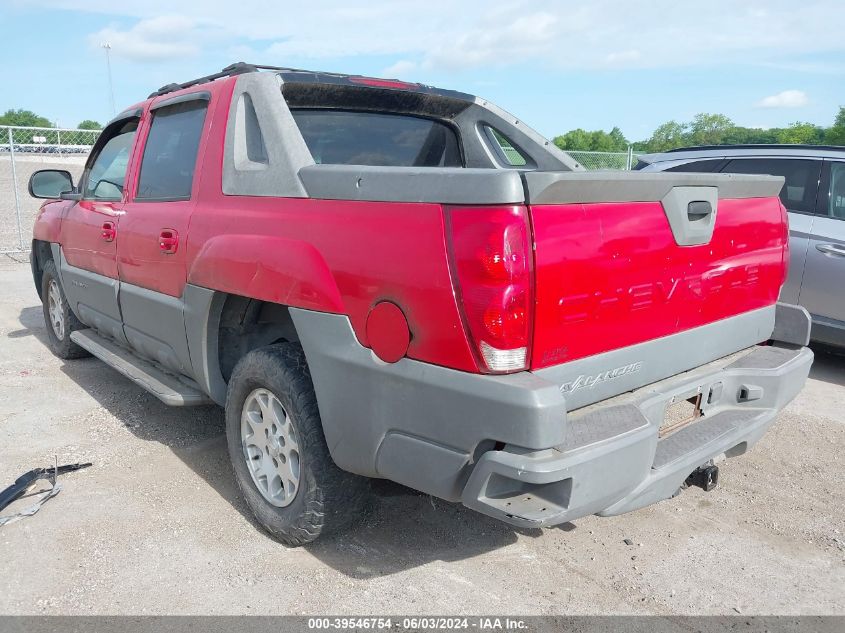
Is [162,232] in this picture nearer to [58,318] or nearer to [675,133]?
[58,318]

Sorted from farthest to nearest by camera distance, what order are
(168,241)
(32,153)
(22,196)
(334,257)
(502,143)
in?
(22,196)
(32,153)
(502,143)
(168,241)
(334,257)

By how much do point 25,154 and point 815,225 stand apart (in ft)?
71.3

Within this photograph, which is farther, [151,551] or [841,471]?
[841,471]

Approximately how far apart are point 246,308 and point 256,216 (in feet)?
1.67

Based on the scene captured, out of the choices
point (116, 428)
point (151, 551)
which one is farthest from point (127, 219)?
point (151, 551)

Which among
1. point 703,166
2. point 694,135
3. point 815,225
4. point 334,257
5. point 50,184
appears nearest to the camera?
point 334,257

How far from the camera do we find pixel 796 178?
613 centimetres

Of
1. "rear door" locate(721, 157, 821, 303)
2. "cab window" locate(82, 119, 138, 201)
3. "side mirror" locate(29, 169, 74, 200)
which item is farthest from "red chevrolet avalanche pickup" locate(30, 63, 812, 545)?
"rear door" locate(721, 157, 821, 303)

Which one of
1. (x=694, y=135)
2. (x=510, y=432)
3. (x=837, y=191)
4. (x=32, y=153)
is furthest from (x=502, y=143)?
(x=694, y=135)

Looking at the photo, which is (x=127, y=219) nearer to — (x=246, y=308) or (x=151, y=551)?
(x=246, y=308)

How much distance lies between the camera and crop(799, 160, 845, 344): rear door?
5684mm

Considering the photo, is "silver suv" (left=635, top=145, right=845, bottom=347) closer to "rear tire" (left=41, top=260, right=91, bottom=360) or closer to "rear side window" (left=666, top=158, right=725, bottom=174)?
"rear side window" (left=666, top=158, right=725, bottom=174)

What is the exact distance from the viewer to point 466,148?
404 cm

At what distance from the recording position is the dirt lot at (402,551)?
2691mm
